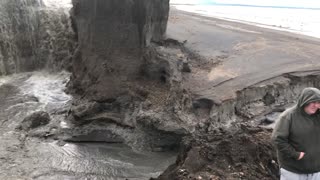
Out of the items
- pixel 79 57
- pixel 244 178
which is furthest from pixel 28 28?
pixel 244 178

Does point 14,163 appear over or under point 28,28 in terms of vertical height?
under

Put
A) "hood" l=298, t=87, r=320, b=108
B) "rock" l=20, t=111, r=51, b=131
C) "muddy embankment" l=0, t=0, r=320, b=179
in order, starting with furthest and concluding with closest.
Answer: "rock" l=20, t=111, r=51, b=131 → "muddy embankment" l=0, t=0, r=320, b=179 → "hood" l=298, t=87, r=320, b=108

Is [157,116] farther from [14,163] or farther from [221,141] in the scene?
[14,163]

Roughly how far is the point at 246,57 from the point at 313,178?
8.00 m

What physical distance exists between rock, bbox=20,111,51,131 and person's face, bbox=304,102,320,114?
6.09m

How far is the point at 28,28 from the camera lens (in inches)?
547

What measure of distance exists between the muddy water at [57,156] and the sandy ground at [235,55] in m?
2.25

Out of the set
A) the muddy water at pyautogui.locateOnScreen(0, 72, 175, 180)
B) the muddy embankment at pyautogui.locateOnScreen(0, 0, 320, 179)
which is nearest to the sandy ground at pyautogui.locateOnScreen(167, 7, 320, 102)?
the muddy embankment at pyautogui.locateOnScreen(0, 0, 320, 179)

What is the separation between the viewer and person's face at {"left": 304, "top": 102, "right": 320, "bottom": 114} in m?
4.42

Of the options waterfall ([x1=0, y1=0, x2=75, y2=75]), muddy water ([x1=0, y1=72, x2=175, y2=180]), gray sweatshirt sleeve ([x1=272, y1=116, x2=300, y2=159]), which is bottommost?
muddy water ([x1=0, y1=72, x2=175, y2=180])

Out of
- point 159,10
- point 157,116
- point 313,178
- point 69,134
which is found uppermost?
point 159,10

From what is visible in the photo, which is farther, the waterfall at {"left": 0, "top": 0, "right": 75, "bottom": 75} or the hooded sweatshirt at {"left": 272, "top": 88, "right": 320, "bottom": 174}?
the waterfall at {"left": 0, "top": 0, "right": 75, "bottom": 75}

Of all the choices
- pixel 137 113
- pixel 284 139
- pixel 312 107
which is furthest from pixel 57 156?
pixel 312 107

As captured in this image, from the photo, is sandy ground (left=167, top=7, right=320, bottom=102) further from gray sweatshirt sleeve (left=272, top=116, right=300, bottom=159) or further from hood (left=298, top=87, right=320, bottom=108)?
hood (left=298, top=87, right=320, bottom=108)
